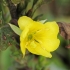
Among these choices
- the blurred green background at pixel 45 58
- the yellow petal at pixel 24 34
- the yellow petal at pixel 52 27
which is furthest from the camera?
the blurred green background at pixel 45 58

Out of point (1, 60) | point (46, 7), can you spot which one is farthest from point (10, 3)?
point (46, 7)

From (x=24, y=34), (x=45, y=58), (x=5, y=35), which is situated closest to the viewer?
(x=24, y=34)

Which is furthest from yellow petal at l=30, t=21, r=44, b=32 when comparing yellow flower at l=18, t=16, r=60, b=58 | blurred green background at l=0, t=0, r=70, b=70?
blurred green background at l=0, t=0, r=70, b=70

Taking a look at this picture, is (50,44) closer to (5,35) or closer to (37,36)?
(37,36)

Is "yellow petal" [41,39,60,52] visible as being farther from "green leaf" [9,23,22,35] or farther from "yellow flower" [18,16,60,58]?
"green leaf" [9,23,22,35]

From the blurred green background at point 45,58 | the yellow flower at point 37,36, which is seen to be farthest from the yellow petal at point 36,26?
the blurred green background at point 45,58

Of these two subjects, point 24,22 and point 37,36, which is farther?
point 37,36

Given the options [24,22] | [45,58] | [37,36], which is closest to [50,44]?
[37,36]

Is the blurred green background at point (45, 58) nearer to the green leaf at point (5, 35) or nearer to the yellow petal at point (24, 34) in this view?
the green leaf at point (5, 35)
